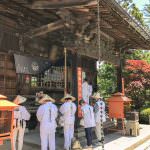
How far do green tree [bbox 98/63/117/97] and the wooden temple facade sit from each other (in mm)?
8731

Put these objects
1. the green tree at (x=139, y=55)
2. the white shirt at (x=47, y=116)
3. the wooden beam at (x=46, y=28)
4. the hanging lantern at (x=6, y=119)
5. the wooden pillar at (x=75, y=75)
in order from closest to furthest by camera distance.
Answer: the hanging lantern at (x=6, y=119), the white shirt at (x=47, y=116), the wooden pillar at (x=75, y=75), the wooden beam at (x=46, y=28), the green tree at (x=139, y=55)

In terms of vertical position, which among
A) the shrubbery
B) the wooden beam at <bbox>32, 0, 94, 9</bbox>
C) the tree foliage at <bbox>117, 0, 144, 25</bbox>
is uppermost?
the tree foliage at <bbox>117, 0, 144, 25</bbox>

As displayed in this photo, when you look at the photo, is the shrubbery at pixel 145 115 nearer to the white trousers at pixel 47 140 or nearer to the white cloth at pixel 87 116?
the white cloth at pixel 87 116

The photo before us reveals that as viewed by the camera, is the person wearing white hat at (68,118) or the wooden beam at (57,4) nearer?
the wooden beam at (57,4)

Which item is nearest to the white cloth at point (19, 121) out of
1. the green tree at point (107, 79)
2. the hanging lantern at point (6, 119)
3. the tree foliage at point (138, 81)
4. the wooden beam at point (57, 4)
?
the hanging lantern at point (6, 119)

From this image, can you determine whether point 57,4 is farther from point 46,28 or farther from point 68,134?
point 68,134

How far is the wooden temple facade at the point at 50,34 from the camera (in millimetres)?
10797

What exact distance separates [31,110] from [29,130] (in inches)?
41.5

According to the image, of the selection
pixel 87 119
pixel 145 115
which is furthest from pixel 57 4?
pixel 145 115

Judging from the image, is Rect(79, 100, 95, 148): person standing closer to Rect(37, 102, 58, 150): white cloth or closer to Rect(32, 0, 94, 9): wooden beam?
Rect(37, 102, 58, 150): white cloth

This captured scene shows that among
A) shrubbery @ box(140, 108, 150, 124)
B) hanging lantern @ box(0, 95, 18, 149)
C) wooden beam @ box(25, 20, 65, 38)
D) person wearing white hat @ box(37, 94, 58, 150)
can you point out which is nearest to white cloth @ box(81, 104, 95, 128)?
person wearing white hat @ box(37, 94, 58, 150)

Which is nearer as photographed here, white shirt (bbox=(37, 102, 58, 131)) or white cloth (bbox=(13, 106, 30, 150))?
white cloth (bbox=(13, 106, 30, 150))

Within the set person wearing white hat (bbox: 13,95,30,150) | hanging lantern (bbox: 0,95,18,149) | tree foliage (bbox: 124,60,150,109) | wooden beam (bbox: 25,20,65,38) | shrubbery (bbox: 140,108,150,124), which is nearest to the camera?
hanging lantern (bbox: 0,95,18,149)

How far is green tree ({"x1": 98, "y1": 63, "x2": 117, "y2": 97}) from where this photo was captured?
23891 millimetres
